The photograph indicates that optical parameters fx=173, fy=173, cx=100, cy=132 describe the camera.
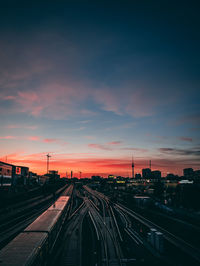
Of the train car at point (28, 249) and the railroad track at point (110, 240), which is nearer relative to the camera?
the train car at point (28, 249)

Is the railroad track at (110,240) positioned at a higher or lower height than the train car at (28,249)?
lower

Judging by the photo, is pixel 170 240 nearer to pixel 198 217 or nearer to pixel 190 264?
pixel 190 264

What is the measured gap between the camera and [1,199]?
55875mm

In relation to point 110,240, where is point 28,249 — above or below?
above

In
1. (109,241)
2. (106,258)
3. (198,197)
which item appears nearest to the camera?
(106,258)

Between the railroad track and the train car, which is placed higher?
the train car

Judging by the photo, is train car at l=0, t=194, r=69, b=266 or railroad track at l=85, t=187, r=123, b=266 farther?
railroad track at l=85, t=187, r=123, b=266

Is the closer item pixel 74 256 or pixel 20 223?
pixel 74 256

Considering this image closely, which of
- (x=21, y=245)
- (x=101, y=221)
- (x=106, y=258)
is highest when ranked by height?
(x=21, y=245)

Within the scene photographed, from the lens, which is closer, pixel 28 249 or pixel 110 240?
pixel 28 249

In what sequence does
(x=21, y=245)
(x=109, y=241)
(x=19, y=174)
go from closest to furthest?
(x=21, y=245) < (x=109, y=241) < (x=19, y=174)

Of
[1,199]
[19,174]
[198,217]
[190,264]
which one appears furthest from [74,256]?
[19,174]

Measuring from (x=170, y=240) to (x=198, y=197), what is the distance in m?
33.5

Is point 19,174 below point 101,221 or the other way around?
the other way around
